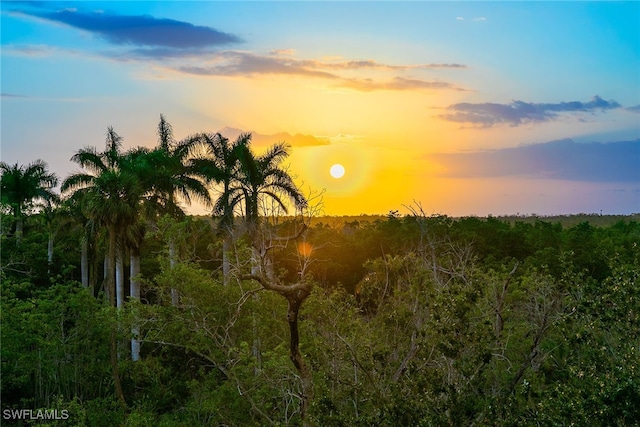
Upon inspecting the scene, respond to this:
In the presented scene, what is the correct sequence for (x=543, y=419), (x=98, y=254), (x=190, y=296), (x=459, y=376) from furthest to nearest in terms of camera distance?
(x=98, y=254)
(x=190, y=296)
(x=459, y=376)
(x=543, y=419)

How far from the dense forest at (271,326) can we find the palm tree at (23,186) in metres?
0.11

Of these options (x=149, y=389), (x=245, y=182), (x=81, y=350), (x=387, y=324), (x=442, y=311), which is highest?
(x=245, y=182)

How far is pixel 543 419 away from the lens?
12.4m

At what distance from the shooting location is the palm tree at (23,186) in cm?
4853

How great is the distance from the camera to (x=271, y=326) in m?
26.5

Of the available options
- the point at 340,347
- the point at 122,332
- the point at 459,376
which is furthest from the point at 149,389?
the point at 459,376

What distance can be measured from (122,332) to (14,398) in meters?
5.31

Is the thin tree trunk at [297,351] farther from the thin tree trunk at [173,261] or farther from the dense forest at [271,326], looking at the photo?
the thin tree trunk at [173,261]

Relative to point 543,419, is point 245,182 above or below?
above

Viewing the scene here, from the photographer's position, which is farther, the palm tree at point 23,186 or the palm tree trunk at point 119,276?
the palm tree at point 23,186

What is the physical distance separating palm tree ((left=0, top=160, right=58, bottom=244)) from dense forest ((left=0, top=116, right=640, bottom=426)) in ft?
0.35

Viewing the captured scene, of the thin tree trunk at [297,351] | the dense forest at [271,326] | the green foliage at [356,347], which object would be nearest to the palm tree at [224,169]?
the dense forest at [271,326]

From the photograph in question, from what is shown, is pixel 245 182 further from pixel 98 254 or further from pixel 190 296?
pixel 98 254

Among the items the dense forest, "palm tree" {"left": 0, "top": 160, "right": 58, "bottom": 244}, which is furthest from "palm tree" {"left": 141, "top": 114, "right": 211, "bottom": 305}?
"palm tree" {"left": 0, "top": 160, "right": 58, "bottom": 244}
